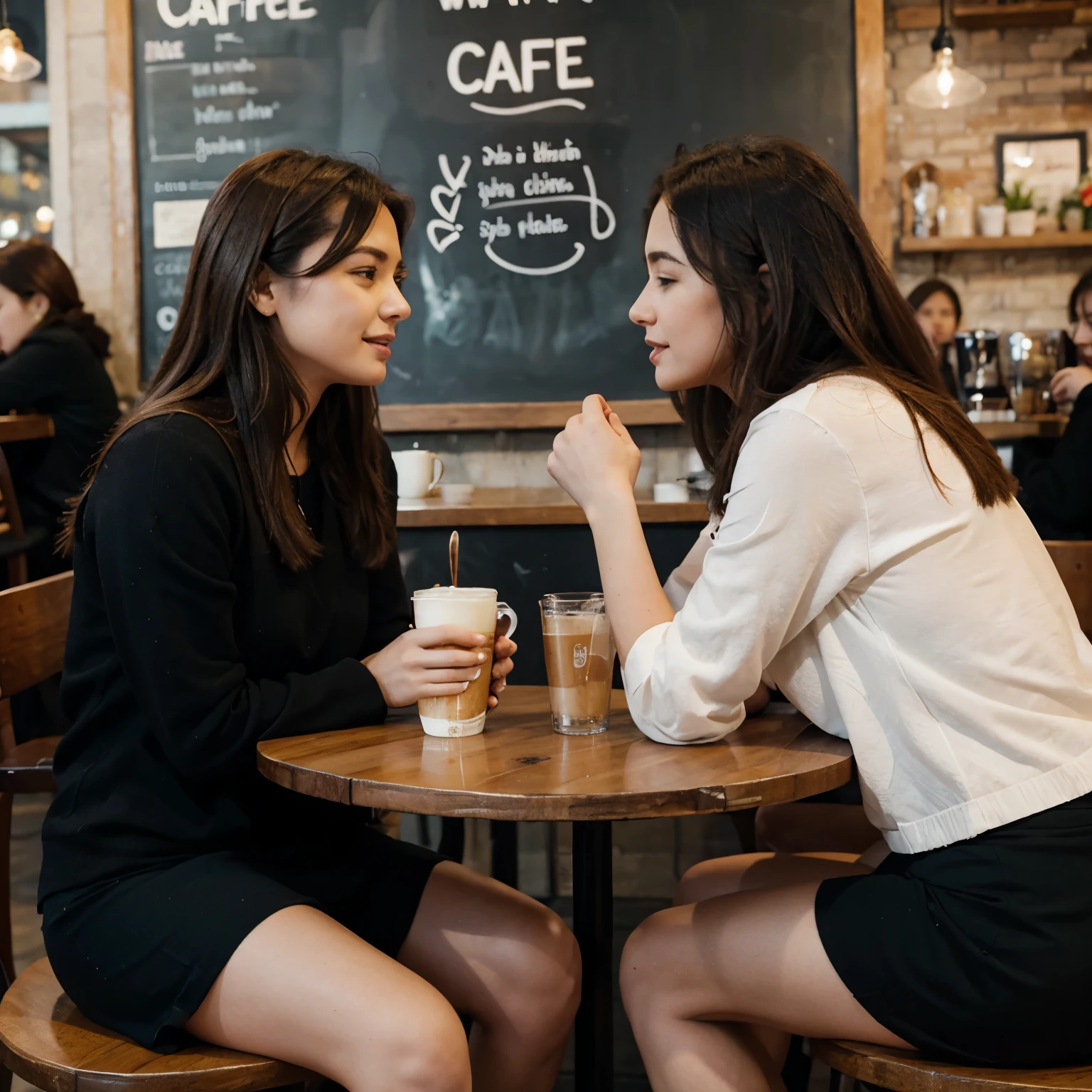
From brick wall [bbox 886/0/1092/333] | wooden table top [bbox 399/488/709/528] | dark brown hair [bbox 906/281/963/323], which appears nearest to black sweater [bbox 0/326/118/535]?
wooden table top [bbox 399/488/709/528]

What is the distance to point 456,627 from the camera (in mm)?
1312

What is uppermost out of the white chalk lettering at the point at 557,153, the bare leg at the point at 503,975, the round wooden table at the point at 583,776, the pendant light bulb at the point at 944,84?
the pendant light bulb at the point at 944,84

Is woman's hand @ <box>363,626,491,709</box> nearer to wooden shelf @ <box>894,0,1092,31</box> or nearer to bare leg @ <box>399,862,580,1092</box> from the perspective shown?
bare leg @ <box>399,862,580,1092</box>

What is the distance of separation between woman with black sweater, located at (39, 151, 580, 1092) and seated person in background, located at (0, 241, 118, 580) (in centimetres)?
210

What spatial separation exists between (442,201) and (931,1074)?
11.7ft

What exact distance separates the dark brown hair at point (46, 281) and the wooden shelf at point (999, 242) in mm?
3039

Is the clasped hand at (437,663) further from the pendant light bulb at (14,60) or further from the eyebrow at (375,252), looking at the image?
the pendant light bulb at (14,60)

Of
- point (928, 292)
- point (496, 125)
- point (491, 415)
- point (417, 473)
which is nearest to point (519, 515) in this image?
point (417, 473)

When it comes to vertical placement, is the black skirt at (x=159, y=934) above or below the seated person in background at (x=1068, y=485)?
below

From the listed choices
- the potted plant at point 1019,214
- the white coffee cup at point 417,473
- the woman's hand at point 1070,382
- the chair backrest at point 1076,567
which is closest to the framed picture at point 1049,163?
the potted plant at point 1019,214

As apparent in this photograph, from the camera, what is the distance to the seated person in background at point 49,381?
3.52 m

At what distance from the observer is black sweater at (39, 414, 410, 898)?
4.13 feet

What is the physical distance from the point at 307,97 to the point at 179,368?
10.0 feet

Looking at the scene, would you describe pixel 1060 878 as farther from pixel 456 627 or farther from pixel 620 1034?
pixel 620 1034
